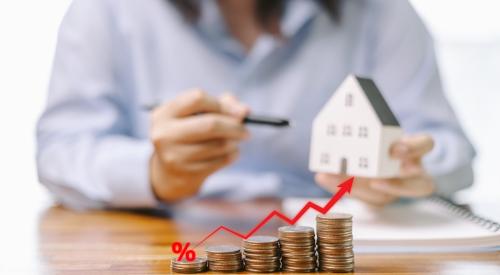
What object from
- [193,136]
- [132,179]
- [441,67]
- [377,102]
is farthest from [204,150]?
[441,67]

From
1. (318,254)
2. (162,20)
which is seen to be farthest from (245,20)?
(318,254)

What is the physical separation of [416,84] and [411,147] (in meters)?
0.43

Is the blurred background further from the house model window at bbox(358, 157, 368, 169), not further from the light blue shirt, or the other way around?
the house model window at bbox(358, 157, 368, 169)

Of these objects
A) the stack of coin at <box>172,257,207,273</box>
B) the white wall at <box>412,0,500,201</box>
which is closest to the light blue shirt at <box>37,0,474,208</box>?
the stack of coin at <box>172,257,207,273</box>

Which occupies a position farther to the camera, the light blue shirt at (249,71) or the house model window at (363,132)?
the light blue shirt at (249,71)

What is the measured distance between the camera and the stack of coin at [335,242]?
0.54m

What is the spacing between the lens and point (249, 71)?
115 centimetres

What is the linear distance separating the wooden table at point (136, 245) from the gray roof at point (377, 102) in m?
0.15

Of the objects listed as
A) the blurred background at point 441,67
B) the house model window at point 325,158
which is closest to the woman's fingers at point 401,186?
the house model window at point 325,158

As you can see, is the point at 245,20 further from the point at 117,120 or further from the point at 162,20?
the point at 117,120

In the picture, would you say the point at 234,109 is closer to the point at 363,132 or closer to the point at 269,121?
the point at 269,121

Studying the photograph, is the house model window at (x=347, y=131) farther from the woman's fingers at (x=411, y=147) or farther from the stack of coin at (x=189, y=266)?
the stack of coin at (x=189, y=266)

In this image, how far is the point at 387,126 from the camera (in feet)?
2.27

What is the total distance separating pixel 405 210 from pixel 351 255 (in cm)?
41
